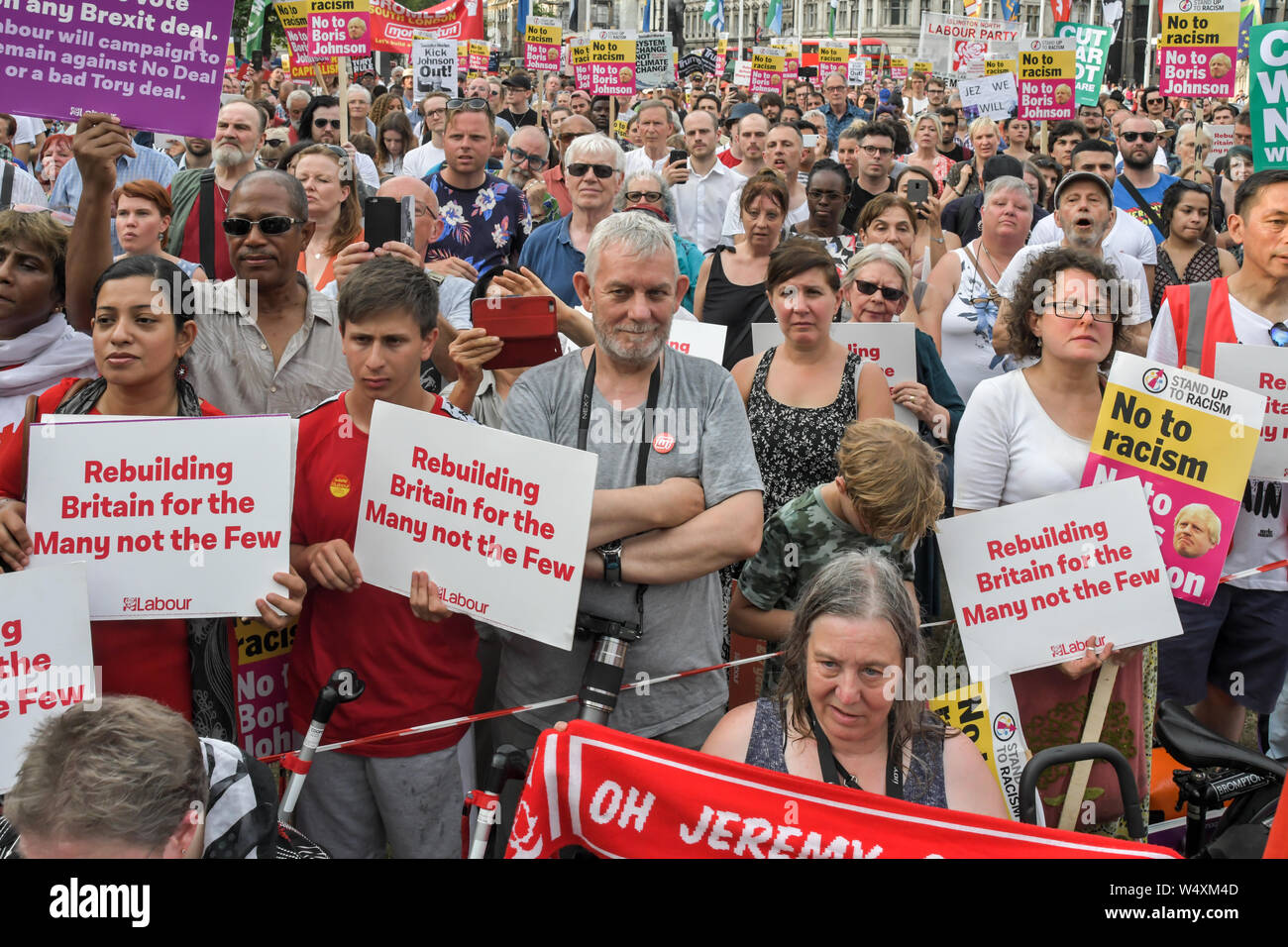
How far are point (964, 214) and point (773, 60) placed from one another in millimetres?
10428

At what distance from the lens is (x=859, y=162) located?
967cm

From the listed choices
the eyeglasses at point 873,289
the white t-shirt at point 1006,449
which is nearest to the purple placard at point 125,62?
the eyeglasses at point 873,289

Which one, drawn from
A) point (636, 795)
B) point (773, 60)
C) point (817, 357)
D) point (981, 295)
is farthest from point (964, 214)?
point (773, 60)

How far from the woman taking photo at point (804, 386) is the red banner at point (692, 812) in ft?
6.44

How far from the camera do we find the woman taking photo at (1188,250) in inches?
301

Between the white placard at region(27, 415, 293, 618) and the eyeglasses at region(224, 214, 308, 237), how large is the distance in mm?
1018

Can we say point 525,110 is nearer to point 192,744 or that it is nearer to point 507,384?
point 507,384

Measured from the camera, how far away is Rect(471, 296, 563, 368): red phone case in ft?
12.8

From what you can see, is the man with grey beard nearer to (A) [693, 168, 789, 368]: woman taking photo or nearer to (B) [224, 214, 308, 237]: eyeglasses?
(B) [224, 214, 308, 237]: eyeglasses

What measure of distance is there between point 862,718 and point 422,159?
30.0 ft

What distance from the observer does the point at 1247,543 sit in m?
4.42

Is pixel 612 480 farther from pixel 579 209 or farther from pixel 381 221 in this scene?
pixel 579 209

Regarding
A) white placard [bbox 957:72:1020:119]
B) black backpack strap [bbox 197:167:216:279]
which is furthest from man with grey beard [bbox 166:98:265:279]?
white placard [bbox 957:72:1020:119]

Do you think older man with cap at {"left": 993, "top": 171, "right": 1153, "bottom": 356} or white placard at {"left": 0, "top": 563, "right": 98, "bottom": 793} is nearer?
white placard at {"left": 0, "top": 563, "right": 98, "bottom": 793}
